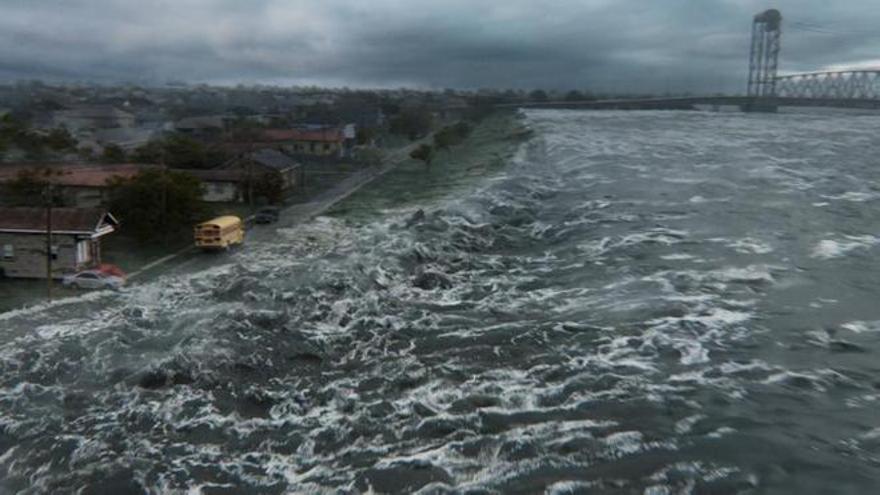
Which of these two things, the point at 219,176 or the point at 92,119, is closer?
the point at 219,176

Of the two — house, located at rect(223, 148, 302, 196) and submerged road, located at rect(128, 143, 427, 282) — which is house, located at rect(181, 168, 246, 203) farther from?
submerged road, located at rect(128, 143, 427, 282)

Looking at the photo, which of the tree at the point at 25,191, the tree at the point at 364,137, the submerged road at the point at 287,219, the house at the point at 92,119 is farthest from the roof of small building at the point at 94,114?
the tree at the point at 25,191

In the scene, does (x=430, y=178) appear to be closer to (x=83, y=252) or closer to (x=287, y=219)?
(x=287, y=219)

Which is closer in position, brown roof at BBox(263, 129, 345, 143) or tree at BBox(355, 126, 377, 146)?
brown roof at BBox(263, 129, 345, 143)

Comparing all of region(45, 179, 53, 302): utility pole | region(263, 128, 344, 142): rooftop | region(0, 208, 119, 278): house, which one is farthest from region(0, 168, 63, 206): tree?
region(263, 128, 344, 142): rooftop

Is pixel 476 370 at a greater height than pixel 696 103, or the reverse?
pixel 696 103

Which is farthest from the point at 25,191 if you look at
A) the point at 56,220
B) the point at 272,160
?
the point at 272,160

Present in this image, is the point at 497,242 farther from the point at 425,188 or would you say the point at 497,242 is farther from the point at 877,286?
the point at 425,188
